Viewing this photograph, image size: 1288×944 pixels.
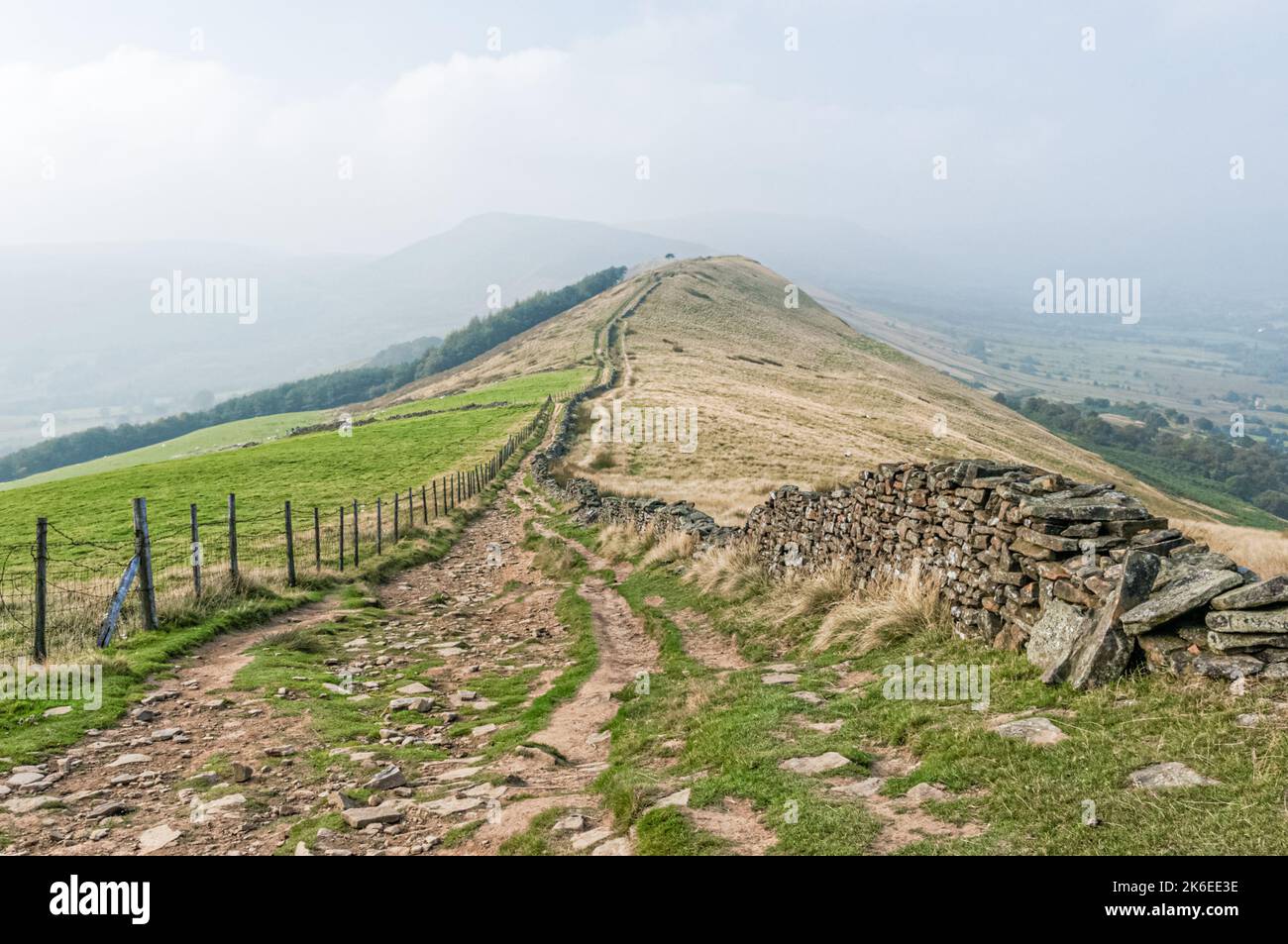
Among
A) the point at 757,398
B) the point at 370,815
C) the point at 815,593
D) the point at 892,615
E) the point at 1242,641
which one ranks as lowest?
the point at 370,815

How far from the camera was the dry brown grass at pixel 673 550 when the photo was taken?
18.7 metres

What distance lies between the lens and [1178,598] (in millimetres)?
6305

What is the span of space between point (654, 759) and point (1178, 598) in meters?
4.95

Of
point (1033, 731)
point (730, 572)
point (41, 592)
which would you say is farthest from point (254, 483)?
point (1033, 731)

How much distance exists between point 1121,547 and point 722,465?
37357 millimetres

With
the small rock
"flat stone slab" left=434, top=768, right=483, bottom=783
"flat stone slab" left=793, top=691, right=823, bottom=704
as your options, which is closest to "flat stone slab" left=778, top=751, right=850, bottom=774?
"flat stone slab" left=793, top=691, right=823, bottom=704

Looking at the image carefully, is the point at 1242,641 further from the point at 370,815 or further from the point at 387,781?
the point at 387,781

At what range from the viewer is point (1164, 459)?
105312 millimetres

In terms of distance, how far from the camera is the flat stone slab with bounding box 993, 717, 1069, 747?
5.83 metres

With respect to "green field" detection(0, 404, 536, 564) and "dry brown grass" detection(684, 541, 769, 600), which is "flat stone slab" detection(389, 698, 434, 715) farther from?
"green field" detection(0, 404, 536, 564)

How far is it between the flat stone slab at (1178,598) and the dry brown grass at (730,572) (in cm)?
801

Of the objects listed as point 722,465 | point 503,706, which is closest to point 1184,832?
point 503,706
